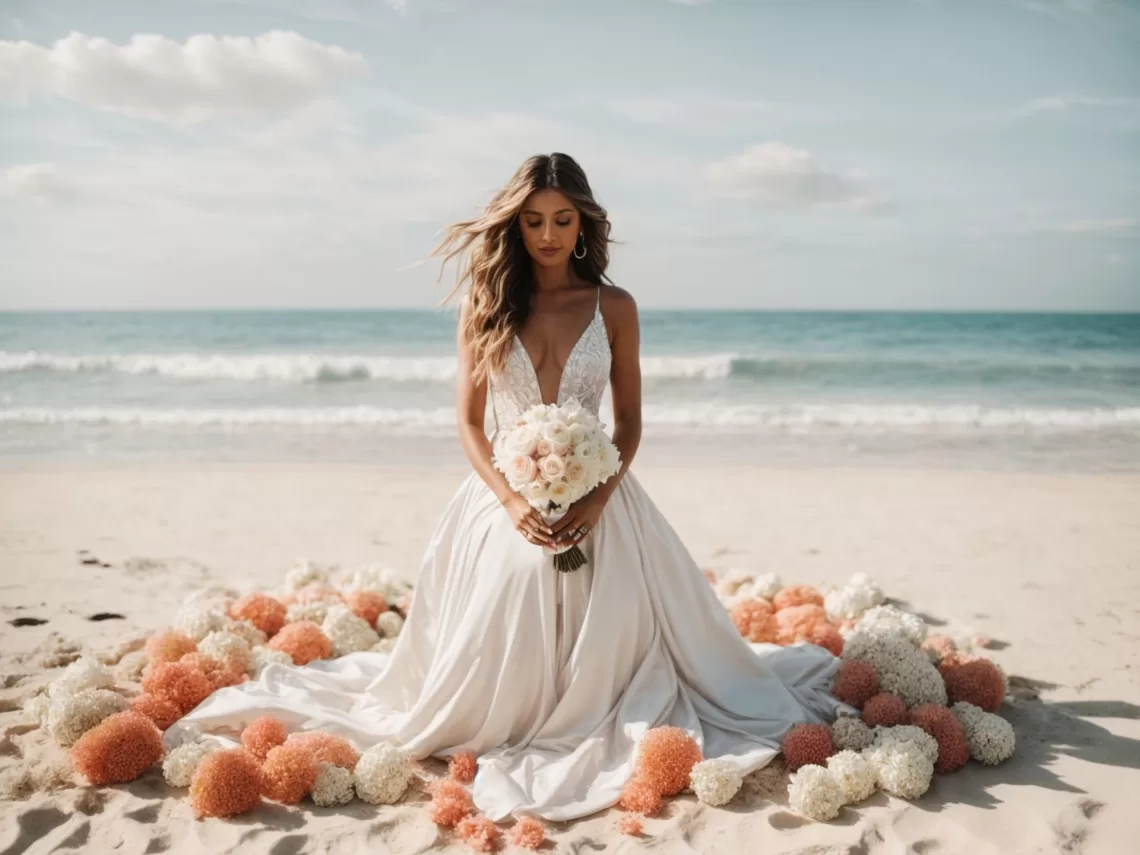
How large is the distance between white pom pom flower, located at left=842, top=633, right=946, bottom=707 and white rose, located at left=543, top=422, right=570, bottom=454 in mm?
2144

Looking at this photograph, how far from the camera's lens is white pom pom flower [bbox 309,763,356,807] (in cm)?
376

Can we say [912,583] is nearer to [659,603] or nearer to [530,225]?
[659,603]

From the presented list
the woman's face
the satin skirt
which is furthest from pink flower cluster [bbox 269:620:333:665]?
the woman's face

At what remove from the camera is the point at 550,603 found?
403cm

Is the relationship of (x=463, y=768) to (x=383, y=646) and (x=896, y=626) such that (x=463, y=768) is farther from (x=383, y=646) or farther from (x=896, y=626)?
(x=896, y=626)

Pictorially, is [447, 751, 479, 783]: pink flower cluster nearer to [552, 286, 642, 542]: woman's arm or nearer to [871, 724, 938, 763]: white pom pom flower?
[552, 286, 642, 542]: woman's arm

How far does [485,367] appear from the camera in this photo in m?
4.12

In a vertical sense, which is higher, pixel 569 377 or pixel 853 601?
pixel 569 377

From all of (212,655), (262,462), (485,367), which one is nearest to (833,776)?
(485,367)

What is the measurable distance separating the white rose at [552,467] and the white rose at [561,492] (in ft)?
0.13

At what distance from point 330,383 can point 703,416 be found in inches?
390

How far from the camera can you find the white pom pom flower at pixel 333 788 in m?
3.76

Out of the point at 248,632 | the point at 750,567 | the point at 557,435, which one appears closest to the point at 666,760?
the point at 557,435

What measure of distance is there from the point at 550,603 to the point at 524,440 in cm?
83
